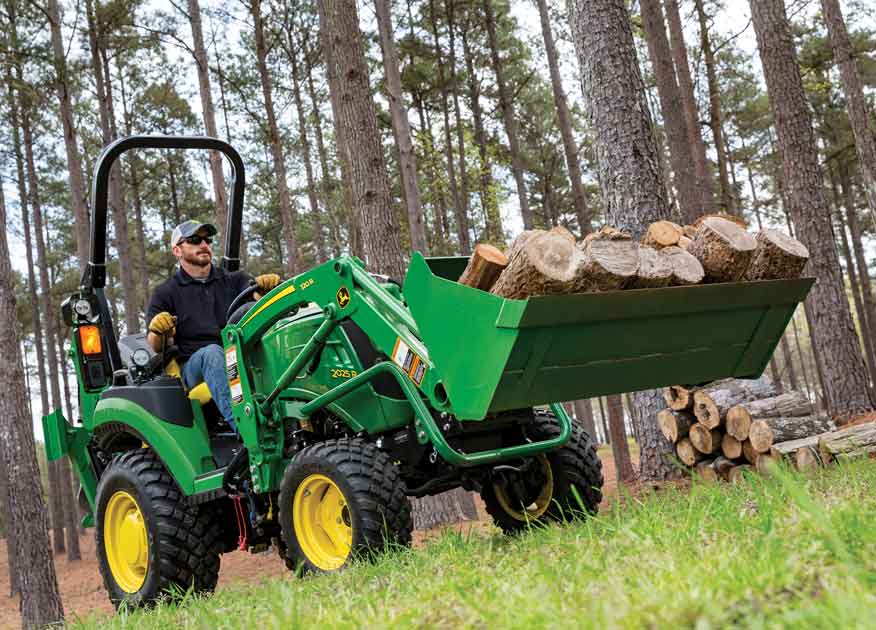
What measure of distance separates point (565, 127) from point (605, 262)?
15.4 metres

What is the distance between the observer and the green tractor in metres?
3.69

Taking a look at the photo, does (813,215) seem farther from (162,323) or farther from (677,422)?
(162,323)

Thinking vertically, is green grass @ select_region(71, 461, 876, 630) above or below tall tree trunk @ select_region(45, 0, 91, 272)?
below

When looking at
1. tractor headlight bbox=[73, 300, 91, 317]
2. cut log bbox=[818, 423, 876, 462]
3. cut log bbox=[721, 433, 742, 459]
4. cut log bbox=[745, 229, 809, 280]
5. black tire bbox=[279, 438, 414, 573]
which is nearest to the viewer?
black tire bbox=[279, 438, 414, 573]

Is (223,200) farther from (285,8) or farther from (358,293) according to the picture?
(358,293)

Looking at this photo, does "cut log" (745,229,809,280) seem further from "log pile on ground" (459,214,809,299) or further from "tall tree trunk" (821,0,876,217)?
"tall tree trunk" (821,0,876,217)

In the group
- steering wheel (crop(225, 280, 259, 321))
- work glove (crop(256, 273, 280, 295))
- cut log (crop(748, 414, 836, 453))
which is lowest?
cut log (crop(748, 414, 836, 453))

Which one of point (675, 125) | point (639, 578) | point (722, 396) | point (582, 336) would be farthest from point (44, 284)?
point (639, 578)

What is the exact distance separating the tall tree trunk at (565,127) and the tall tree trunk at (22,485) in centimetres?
1141

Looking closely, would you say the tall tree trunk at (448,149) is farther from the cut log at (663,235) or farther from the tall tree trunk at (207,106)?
the cut log at (663,235)

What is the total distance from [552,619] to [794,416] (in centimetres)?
676

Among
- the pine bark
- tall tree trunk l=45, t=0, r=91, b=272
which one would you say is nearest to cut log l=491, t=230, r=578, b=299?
the pine bark

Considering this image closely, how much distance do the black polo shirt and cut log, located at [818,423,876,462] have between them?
507 centimetres

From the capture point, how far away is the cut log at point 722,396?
317 inches
